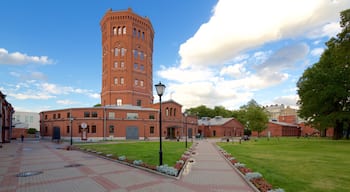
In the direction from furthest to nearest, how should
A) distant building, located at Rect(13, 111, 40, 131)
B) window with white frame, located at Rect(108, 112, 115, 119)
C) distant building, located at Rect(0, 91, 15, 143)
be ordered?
distant building, located at Rect(13, 111, 40, 131) < window with white frame, located at Rect(108, 112, 115, 119) < distant building, located at Rect(0, 91, 15, 143)

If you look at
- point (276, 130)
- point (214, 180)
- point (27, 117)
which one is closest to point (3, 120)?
point (214, 180)

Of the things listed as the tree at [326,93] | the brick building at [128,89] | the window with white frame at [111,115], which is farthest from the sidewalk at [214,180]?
the brick building at [128,89]

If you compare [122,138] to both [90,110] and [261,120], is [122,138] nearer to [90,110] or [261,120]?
[90,110]

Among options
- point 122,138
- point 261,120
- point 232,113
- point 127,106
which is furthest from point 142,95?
point 232,113

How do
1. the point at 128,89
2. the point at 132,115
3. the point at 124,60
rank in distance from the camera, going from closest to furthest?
the point at 132,115, the point at 128,89, the point at 124,60

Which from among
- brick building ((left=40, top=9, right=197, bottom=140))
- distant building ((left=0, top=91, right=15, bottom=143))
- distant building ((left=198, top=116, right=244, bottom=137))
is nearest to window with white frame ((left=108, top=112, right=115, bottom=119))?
brick building ((left=40, top=9, right=197, bottom=140))

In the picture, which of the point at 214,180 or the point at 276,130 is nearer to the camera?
the point at 214,180

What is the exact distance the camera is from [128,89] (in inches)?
2122

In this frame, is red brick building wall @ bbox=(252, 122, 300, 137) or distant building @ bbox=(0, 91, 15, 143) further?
red brick building wall @ bbox=(252, 122, 300, 137)

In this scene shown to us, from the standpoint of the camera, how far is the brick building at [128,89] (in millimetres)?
47844

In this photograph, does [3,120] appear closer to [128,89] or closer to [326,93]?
[128,89]

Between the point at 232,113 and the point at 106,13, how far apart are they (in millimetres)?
67982

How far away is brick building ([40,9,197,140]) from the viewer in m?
47.8

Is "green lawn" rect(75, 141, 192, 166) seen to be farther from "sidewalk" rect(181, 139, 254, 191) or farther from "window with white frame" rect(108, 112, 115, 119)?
"window with white frame" rect(108, 112, 115, 119)
